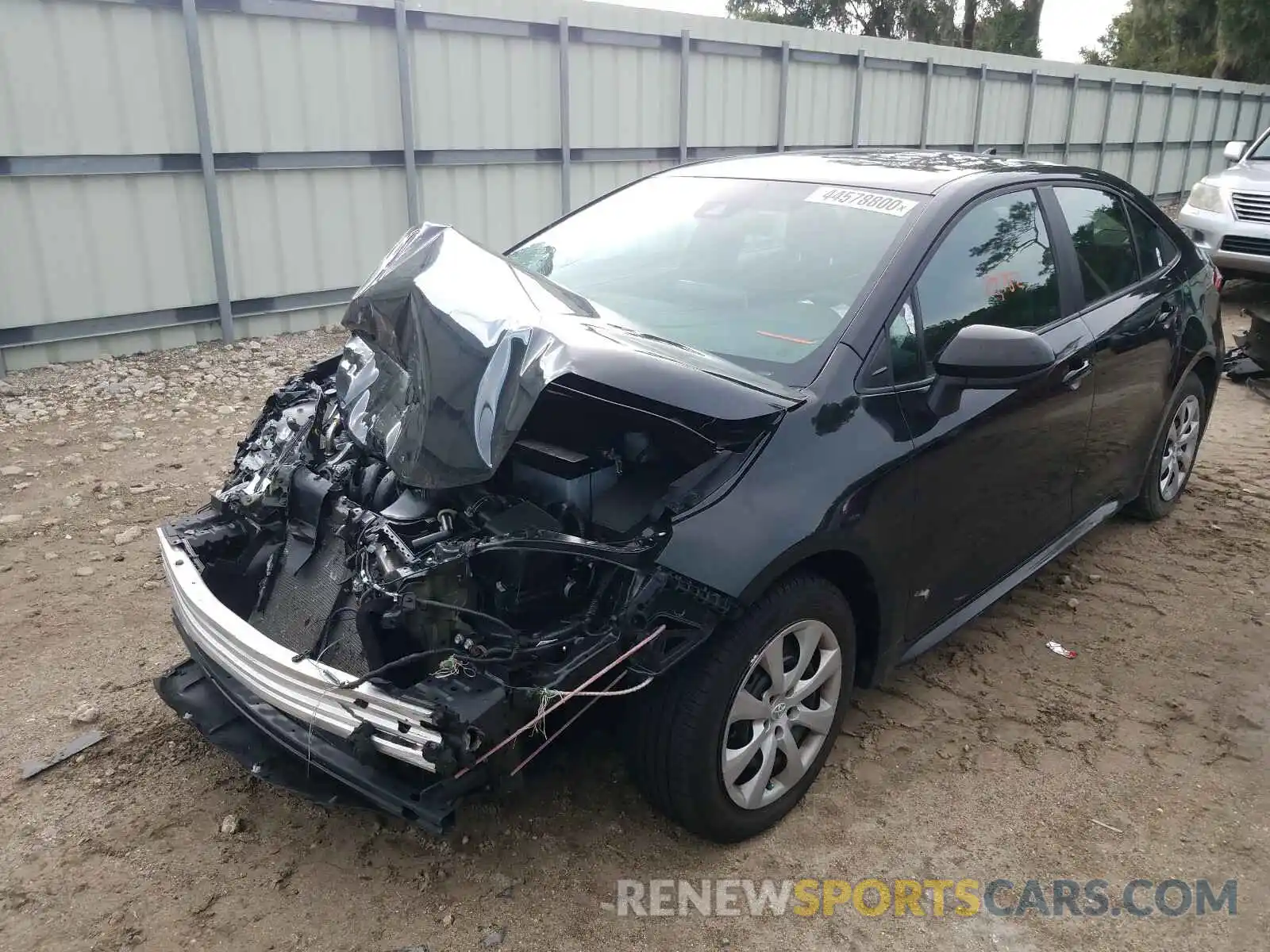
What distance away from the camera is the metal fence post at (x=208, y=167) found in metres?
7.13

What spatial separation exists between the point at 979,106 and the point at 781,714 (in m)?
14.8

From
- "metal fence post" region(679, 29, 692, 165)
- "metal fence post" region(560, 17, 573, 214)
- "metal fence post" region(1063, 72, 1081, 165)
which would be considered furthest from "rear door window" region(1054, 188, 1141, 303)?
"metal fence post" region(1063, 72, 1081, 165)

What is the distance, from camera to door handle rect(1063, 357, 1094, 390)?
3.53 meters

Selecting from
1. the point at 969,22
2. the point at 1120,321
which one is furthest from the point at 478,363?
the point at 969,22

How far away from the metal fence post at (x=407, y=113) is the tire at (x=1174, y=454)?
20.8 feet

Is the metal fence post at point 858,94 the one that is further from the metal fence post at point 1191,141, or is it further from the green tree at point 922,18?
the green tree at point 922,18

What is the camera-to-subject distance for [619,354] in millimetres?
2385

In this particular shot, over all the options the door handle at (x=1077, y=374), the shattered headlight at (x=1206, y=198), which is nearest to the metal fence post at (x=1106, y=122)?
the shattered headlight at (x=1206, y=198)

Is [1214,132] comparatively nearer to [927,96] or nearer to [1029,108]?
[1029,108]

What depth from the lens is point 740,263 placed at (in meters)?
3.25

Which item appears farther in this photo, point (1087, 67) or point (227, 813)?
point (1087, 67)

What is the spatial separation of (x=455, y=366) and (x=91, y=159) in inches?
231

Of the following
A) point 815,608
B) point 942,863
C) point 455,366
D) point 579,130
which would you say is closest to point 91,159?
point 579,130

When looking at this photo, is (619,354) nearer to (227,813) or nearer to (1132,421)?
(227,813)
